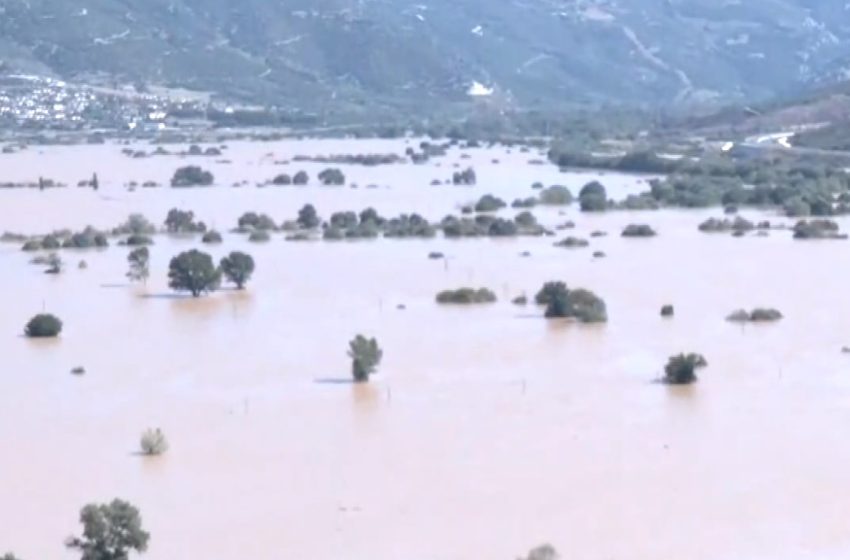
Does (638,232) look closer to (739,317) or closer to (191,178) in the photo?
(739,317)

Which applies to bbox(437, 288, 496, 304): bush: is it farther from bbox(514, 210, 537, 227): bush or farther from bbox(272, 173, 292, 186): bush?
bbox(272, 173, 292, 186): bush

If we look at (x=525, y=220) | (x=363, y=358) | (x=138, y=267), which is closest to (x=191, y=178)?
(x=525, y=220)

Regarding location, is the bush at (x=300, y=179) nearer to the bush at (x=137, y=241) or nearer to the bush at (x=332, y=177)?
the bush at (x=332, y=177)

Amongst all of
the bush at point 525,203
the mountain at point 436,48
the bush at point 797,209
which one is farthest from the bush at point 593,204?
the mountain at point 436,48

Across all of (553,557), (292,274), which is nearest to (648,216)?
(292,274)

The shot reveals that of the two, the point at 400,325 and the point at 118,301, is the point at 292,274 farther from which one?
the point at 400,325

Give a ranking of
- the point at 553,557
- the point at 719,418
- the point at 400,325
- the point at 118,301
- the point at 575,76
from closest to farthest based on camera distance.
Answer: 1. the point at 553,557
2. the point at 719,418
3. the point at 400,325
4. the point at 118,301
5. the point at 575,76
